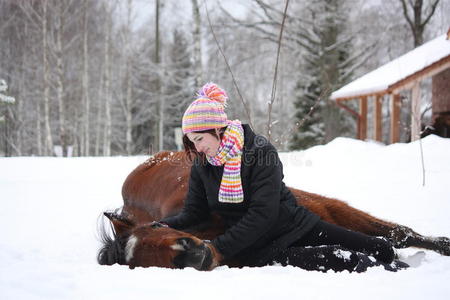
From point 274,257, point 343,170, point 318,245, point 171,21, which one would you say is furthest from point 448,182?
point 171,21

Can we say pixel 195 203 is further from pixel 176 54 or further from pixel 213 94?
pixel 176 54

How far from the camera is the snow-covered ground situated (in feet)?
4.29

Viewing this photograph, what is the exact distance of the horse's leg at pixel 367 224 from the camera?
2.18 meters

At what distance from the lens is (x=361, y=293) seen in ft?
4.16

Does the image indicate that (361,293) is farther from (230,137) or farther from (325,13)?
(325,13)

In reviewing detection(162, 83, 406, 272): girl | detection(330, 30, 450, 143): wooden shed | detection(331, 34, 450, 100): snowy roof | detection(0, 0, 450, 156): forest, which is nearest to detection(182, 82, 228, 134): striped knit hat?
detection(162, 83, 406, 272): girl

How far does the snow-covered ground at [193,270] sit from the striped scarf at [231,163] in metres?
0.46

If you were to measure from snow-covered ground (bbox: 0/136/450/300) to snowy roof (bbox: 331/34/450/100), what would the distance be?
2614 mm

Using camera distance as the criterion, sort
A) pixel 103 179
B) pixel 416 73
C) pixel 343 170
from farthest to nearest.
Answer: pixel 416 73 → pixel 103 179 → pixel 343 170

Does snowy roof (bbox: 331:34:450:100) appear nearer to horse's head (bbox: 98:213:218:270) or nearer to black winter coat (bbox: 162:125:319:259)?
black winter coat (bbox: 162:125:319:259)

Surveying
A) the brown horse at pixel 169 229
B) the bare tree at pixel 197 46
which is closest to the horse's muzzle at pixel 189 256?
the brown horse at pixel 169 229

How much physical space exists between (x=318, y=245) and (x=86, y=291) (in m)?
1.32

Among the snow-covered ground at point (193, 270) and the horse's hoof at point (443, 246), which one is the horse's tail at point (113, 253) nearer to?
the snow-covered ground at point (193, 270)

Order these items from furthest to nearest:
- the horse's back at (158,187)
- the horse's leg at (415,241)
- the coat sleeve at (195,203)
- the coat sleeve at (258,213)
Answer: the horse's back at (158,187), the coat sleeve at (195,203), the horse's leg at (415,241), the coat sleeve at (258,213)
